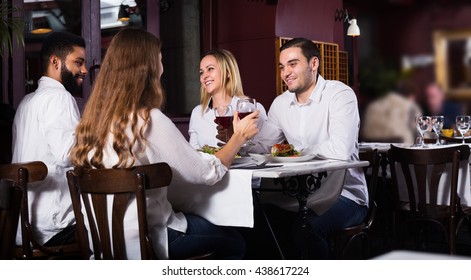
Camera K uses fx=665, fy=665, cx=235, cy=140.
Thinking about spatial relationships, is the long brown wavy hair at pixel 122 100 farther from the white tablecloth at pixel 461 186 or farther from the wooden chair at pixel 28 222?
the white tablecloth at pixel 461 186

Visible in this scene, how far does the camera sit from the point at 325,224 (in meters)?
2.55

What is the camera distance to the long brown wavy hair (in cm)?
192

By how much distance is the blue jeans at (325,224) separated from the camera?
99.9 inches

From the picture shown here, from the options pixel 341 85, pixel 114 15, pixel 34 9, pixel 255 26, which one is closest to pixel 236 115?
pixel 341 85

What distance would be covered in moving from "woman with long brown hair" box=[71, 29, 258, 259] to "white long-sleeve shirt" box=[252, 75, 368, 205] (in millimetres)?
681

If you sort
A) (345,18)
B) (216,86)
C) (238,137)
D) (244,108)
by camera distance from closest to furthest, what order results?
1. (238,137)
2. (244,108)
3. (216,86)
4. (345,18)

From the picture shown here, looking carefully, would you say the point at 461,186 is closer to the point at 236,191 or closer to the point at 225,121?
the point at 225,121

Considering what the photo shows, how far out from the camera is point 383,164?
12.3 feet

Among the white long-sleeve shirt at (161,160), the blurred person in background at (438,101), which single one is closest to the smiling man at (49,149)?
the white long-sleeve shirt at (161,160)

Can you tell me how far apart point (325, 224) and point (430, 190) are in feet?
1.93

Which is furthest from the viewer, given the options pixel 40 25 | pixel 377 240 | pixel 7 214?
pixel 40 25

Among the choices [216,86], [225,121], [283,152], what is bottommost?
[283,152]

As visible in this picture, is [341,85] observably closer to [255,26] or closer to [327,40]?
[255,26]

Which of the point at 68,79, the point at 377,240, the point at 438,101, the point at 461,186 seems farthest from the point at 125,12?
the point at 438,101
